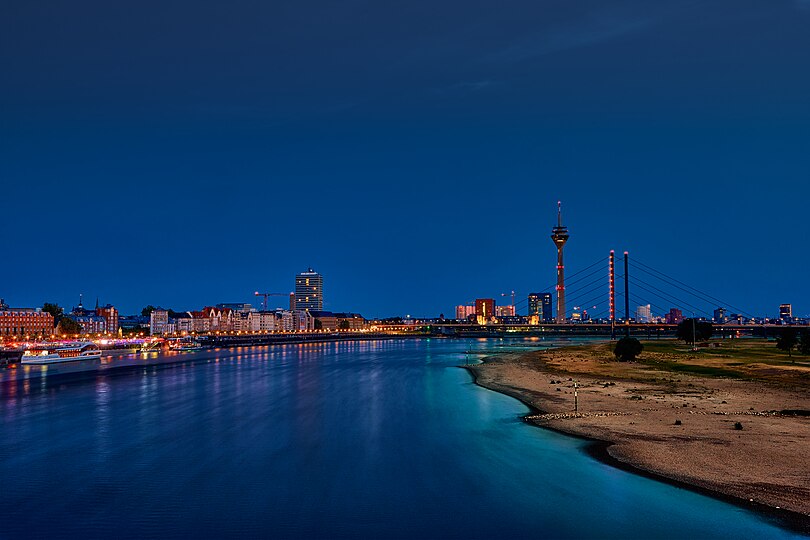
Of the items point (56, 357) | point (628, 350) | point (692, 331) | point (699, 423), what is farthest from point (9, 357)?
point (692, 331)

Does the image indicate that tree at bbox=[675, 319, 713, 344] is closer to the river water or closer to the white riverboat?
the river water

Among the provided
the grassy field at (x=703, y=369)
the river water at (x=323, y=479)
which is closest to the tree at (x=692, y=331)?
the grassy field at (x=703, y=369)

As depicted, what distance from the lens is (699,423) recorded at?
3106cm

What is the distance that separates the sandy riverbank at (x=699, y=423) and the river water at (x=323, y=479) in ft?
4.84

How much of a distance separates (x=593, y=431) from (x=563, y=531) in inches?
517

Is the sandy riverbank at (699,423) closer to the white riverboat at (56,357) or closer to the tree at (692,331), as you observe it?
the tree at (692,331)

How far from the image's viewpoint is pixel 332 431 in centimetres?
3600

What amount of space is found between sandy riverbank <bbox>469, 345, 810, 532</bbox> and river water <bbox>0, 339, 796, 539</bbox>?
1.48 meters

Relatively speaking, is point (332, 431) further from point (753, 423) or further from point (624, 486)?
point (753, 423)

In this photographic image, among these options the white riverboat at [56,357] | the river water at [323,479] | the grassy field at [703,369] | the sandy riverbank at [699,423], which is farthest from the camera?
the white riverboat at [56,357]

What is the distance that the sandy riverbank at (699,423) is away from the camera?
2153cm

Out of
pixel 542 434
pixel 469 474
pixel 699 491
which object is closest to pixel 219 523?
pixel 469 474

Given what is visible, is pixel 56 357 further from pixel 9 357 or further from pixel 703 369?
pixel 703 369

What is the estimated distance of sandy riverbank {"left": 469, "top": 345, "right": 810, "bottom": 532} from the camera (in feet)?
70.6
